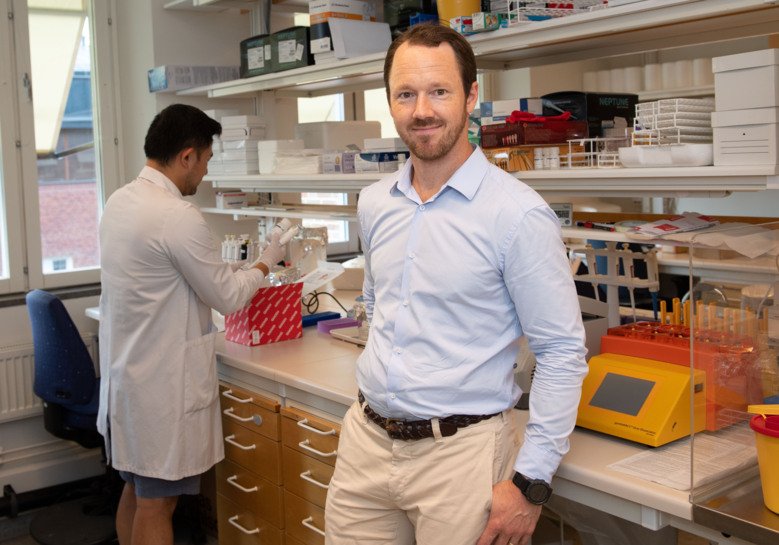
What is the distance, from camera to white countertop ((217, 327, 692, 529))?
5.49 ft

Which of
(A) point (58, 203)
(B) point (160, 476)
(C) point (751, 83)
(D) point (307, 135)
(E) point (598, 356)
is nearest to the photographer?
(C) point (751, 83)

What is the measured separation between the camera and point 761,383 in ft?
5.74

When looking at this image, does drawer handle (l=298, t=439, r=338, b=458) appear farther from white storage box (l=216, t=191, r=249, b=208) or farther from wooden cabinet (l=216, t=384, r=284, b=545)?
white storage box (l=216, t=191, r=249, b=208)

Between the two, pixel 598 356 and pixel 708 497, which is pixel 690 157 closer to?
pixel 598 356

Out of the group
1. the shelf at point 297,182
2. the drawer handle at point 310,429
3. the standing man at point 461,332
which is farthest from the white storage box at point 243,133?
the standing man at point 461,332

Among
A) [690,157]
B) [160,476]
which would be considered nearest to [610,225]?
[690,157]

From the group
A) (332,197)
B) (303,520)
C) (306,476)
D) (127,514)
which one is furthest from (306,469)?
(332,197)

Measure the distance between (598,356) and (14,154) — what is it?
2.85 metres

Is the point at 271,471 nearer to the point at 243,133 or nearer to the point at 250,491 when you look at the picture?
the point at 250,491

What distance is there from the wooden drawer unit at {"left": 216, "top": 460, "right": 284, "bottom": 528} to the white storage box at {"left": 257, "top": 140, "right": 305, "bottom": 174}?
119 cm

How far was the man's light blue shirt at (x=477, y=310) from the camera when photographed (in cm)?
157

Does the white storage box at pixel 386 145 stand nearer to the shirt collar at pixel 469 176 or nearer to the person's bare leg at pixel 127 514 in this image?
the shirt collar at pixel 469 176

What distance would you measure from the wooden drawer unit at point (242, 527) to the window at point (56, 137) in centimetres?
156

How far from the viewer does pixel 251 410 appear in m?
2.80
